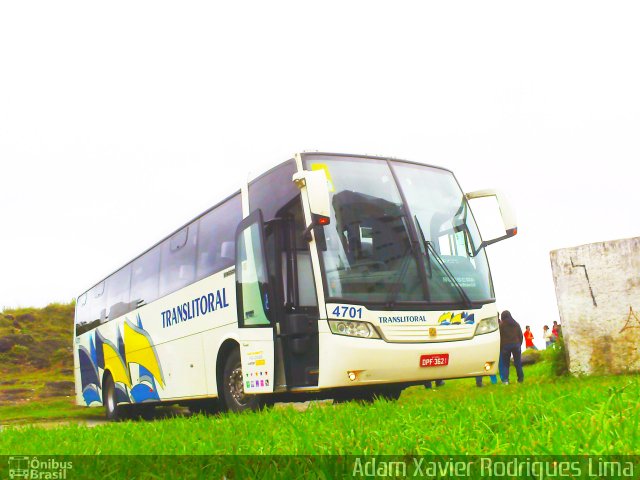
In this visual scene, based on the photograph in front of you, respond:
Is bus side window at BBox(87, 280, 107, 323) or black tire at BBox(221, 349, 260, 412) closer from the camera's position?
black tire at BBox(221, 349, 260, 412)

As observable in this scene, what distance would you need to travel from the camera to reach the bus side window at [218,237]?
1069 cm

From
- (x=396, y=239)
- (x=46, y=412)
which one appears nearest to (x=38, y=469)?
(x=396, y=239)

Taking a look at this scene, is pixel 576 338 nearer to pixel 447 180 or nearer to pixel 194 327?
pixel 447 180

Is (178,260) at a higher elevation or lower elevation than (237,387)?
higher

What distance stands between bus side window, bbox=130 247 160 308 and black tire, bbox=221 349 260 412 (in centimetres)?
378

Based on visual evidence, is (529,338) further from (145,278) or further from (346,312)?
(346,312)

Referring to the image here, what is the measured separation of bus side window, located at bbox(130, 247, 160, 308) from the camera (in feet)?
45.3

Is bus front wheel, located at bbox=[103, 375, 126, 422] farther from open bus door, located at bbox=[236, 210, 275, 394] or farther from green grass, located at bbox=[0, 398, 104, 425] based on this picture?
open bus door, located at bbox=[236, 210, 275, 394]

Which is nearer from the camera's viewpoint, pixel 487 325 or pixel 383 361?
pixel 383 361

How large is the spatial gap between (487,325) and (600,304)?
3.66m

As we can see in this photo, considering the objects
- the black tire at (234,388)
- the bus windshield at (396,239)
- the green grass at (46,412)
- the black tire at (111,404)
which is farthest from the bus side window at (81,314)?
the bus windshield at (396,239)

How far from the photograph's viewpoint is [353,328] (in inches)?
329

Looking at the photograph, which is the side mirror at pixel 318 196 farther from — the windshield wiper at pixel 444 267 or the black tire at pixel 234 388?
the black tire at pixel 234 388

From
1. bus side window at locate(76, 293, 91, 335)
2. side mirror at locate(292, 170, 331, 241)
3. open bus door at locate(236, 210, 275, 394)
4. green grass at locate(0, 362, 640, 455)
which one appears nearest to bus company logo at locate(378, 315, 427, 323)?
side mirror at locate(292, 170, 331, 241)
